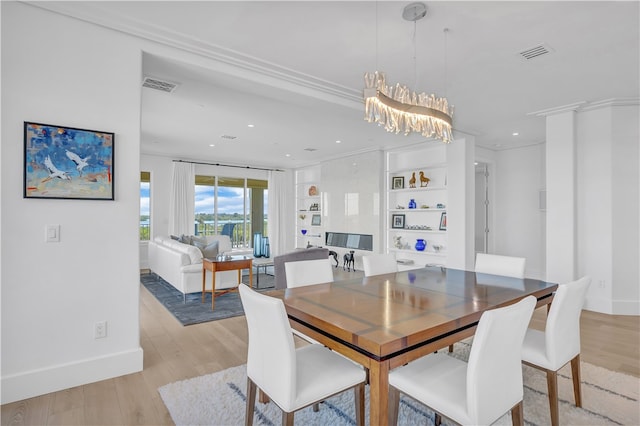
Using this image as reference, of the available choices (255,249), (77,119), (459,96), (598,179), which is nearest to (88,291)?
(77,119)

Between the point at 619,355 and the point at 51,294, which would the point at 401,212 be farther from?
the point at 51,294

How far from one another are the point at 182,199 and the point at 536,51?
725 cm

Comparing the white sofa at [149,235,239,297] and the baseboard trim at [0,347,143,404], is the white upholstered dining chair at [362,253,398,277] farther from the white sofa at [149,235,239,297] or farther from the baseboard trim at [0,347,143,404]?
the white sofa at [149,235,239,297]

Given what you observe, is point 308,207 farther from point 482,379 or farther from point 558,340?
point 482,379

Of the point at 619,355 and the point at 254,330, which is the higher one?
the point at 254,330

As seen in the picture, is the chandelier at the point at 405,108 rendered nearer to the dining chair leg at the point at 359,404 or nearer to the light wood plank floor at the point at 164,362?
the dining chair leg at the point at 359,404

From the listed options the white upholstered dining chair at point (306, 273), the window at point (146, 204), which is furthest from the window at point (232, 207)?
the white upholstered dining chair at point (306, 273)

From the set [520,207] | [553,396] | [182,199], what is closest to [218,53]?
[553,396]

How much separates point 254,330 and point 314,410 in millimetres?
823

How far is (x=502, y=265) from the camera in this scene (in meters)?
3.19

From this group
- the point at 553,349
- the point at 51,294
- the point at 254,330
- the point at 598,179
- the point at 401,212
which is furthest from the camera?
the point at 401,212

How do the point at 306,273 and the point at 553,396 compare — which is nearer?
the point at 553,396

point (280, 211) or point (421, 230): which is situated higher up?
point (280, 211)

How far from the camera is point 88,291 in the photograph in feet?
8.20
